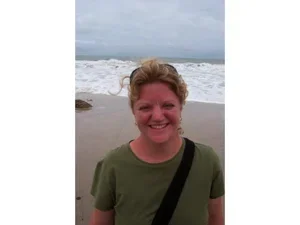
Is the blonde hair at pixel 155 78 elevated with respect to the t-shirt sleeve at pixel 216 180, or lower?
elevated

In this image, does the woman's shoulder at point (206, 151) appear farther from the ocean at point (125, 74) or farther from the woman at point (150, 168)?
the ocean at point (125, 74)

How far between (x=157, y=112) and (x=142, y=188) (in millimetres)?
226

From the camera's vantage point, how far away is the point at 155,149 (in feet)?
4.16

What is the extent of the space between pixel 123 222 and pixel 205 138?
1.13 ft

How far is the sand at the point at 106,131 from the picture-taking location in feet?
4.23

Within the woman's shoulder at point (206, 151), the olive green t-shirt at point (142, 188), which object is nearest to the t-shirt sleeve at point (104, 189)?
the olive green t-shirt at point (142, 188)

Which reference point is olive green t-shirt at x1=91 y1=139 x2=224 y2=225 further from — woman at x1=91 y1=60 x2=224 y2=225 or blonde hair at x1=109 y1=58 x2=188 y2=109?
blonde hair at x1=109 y1=58 x2=188 y2=109

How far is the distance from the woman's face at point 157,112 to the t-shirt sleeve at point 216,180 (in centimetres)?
15

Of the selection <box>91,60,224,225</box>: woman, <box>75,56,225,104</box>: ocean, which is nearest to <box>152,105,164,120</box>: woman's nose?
<box>91,60,224,225</box>: woman

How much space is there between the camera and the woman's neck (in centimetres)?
126
